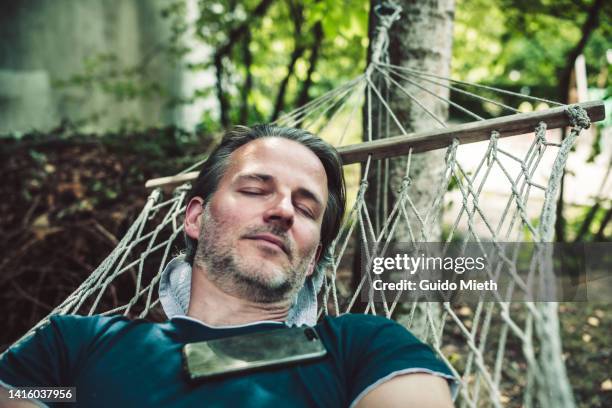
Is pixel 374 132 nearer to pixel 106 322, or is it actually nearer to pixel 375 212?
pixel 375 212

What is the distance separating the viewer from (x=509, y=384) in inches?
92.7

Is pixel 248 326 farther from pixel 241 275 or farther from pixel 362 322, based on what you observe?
pixel 362 322

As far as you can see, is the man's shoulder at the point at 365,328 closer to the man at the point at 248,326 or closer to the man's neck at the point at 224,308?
the man at the point at 248,326

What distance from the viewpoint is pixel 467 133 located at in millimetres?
1413

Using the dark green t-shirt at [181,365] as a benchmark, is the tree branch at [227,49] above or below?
above

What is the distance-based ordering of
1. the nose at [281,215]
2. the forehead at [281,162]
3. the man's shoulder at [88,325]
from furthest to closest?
the forehead at [281,162]
the nose at [281,215]
the man's shoulder at [88,325]

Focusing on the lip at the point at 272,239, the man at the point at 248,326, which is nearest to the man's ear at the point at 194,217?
the man at the point at 248,326

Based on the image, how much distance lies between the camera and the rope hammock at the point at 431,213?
0.81 m

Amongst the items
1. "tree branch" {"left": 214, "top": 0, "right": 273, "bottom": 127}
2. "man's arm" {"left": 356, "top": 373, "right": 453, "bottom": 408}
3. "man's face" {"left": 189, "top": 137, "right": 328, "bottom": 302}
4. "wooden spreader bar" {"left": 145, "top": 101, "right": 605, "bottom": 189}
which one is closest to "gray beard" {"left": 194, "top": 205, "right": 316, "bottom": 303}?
"man's face" {"left": 189, "top": 137, "right": 328, "bottom": 302}

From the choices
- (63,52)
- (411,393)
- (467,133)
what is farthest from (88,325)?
(63,52)

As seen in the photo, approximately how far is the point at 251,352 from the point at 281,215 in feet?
1.12

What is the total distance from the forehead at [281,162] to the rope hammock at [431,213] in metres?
0.23
